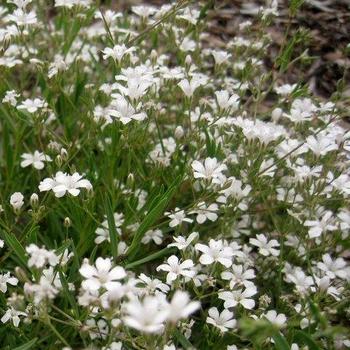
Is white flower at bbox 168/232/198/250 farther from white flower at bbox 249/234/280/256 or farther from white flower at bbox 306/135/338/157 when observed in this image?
white flower at bbox 306/135/338/157

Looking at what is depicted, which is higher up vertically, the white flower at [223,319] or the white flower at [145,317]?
the white flower at [145,317]

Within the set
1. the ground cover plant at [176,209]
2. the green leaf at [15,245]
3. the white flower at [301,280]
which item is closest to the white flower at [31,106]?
the ground cover plant at [176,209]

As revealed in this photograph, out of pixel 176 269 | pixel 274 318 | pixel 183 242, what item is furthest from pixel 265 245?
pixel 176 269

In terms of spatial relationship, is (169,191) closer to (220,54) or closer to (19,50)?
(220,54)

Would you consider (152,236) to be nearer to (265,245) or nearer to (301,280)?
(265,245)

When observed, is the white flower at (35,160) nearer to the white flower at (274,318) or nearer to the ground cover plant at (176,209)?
the ground cover plant at (176,209)

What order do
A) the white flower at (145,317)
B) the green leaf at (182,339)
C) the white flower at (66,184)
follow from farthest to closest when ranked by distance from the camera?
the white flower at (66,184) < the green leaf at (182,339) < the white flower at (145,317)

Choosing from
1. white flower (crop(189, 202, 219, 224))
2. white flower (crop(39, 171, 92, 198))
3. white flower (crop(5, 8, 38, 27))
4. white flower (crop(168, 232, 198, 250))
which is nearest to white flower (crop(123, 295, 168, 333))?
white flower (crop(168, 232, 198, 250))
